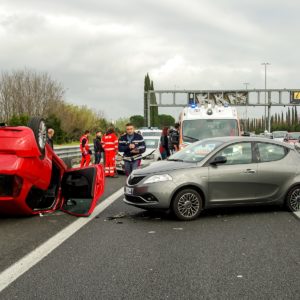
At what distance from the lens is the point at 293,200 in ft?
30.5

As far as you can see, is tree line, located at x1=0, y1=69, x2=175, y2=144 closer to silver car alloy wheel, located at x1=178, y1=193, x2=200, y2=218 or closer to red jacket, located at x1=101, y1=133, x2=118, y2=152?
red jacket, located at x1=101, y1=133, x2=118, y2=152

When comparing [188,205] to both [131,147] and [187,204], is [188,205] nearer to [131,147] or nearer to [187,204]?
[187,204]

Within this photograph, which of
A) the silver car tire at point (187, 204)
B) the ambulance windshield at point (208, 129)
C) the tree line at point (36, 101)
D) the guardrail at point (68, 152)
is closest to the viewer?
the silver car tire at point (187, 204)

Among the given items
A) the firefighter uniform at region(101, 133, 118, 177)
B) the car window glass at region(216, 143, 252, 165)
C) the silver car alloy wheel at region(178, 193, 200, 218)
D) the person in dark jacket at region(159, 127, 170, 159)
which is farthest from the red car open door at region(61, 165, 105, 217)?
the person in dark jacket at region(159, 127, 170, 159)

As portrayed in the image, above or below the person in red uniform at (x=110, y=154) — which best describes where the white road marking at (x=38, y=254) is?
below

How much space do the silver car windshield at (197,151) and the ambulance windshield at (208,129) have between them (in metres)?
6.24

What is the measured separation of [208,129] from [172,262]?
10580mm

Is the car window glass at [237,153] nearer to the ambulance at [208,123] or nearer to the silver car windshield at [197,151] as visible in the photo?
the silver car windshield at [197,151]

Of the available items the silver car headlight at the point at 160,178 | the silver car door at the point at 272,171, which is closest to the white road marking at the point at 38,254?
the silver car headlight at the point at 160,178

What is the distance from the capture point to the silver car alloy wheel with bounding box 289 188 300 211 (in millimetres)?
9297

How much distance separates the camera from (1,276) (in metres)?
5.12

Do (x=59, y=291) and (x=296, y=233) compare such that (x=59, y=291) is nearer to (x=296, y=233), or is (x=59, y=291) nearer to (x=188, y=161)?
(x=296, y=233)

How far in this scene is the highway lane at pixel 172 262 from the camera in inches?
183

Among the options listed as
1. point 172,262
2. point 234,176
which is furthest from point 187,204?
point 172,262
